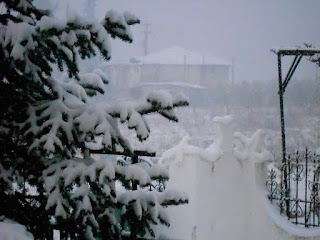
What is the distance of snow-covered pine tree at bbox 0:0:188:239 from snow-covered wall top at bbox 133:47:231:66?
51943 mm

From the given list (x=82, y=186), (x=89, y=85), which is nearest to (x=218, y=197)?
(x=89, y=85)

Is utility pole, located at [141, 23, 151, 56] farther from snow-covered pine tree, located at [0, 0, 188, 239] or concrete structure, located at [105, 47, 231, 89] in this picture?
snow-covered pine tree, located at [0, 0, 188, 239]

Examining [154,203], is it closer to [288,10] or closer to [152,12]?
[288,10]

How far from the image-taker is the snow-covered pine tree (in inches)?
91.2

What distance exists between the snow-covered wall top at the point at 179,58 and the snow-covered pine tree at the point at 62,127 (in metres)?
51.9

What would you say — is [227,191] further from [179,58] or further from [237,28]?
[237,28]

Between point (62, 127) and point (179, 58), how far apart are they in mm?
54200

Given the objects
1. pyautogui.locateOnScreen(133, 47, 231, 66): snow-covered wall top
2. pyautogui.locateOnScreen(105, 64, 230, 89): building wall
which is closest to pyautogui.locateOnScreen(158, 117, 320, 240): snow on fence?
pyautogui.locateOnScreen(105, 64, 230, 89): building wall

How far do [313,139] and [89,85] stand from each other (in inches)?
1193

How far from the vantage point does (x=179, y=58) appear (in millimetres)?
55812

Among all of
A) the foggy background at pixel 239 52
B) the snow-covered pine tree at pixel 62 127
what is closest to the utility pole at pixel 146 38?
the foggy background at pixel 239 52

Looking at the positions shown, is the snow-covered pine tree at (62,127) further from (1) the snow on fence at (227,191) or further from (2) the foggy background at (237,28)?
(2) the foggy background at (237,28)

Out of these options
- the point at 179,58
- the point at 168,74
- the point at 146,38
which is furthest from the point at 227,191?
the point at 146,38

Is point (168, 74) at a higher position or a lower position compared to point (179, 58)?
lower
